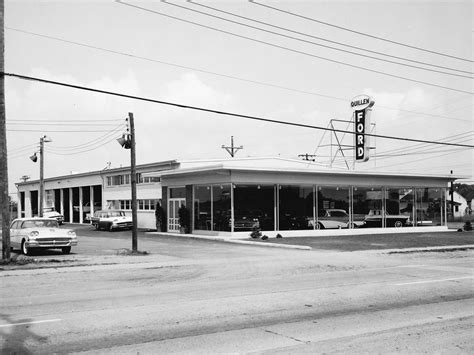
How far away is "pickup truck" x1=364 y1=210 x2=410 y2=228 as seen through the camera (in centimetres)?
3512

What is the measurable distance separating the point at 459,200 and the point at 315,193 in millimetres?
78973

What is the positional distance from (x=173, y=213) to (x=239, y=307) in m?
26.5

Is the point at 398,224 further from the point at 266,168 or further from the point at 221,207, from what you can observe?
the point at 221,207

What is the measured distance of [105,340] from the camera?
7.19 meters

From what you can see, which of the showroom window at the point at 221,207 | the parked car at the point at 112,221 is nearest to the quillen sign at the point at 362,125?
the showroom window at the point at 221,207

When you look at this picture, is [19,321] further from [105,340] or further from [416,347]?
[416,347]

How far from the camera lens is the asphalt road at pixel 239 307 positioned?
23.0ft

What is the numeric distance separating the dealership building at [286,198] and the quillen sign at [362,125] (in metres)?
1.60

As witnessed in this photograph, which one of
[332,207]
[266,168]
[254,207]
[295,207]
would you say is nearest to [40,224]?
[254,207]

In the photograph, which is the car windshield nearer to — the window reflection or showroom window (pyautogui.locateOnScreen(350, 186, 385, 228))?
the window reflection

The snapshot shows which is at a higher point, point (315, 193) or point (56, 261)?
point (315, 193)

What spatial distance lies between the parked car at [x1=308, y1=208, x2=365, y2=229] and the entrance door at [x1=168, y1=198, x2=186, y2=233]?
8606mm

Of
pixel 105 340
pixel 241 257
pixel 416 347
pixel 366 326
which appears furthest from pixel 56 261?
pixel 416 347

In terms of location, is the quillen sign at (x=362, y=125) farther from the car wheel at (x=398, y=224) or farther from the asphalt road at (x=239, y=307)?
→ the asphalt road at (x=239, y=307)
